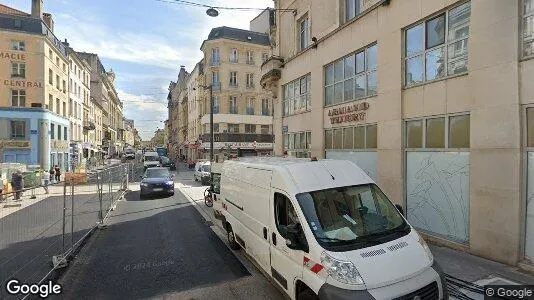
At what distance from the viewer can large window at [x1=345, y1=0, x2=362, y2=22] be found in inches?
456

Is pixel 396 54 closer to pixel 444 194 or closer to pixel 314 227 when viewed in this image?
pixel 444 194

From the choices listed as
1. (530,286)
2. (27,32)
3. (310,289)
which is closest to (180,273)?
(310,289)

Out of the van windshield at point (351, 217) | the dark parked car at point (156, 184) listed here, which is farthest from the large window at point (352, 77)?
the dark parked car at point (156, 184)

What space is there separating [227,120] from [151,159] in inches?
430

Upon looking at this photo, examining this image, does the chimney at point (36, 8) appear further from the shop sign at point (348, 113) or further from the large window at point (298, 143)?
the shop sign at point (348, 113)

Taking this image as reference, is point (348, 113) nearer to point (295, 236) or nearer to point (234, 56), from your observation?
point (295, 236)

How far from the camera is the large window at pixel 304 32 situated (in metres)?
15.2

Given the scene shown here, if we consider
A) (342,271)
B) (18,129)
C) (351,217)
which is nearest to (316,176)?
(351,217)

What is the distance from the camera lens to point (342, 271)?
3.87 m

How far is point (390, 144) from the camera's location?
9.41 meters

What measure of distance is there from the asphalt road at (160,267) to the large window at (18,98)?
25976 mm

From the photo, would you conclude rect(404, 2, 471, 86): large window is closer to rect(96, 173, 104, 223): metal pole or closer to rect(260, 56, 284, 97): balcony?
rect(260, 56, 284, 97): balcony

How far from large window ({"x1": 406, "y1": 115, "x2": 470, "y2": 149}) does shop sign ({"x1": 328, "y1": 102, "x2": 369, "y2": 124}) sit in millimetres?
1968

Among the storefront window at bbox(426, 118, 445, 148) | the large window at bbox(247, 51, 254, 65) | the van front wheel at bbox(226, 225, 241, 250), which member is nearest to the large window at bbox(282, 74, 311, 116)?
the storefront window at bbox(426, 118, 445, 148)
